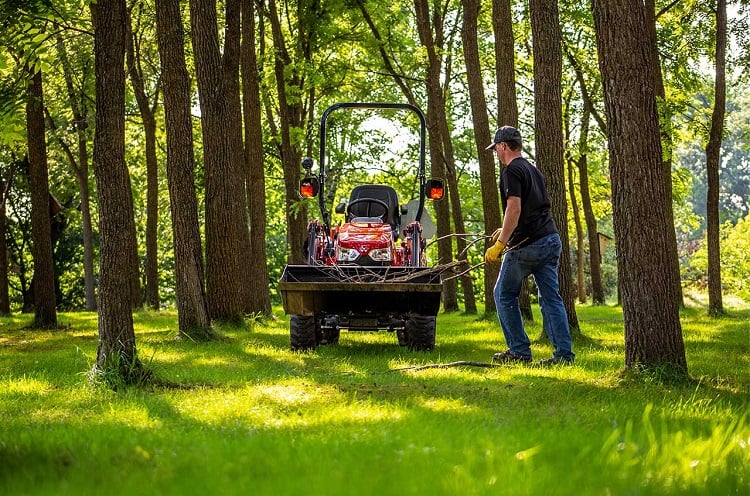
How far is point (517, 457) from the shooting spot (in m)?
4.85

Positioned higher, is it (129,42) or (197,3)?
(129,42)

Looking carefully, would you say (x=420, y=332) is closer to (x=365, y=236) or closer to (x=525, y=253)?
(x=365, y=236)

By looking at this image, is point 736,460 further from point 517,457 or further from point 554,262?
point 554,262

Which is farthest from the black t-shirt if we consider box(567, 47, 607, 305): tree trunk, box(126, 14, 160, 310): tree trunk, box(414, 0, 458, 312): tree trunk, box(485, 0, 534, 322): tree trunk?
box(567, 47, 607, 305): tree trunk

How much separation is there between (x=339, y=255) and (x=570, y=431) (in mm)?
7085

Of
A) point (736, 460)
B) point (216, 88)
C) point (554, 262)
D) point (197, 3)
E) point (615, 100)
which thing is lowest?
point (736, 460)

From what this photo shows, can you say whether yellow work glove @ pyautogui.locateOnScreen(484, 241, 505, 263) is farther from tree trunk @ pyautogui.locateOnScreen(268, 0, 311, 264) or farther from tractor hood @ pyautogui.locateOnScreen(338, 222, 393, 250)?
tree trunk @ pyautogui.locateOnScreen(268, 0, 311, 264)

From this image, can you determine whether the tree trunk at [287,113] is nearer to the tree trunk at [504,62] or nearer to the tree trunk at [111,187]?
the tree trunk at [504,62]

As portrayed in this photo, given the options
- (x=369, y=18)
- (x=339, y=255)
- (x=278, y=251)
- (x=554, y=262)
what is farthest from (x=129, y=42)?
(x=278, y=251)

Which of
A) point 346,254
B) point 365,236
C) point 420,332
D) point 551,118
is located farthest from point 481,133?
point 420,332

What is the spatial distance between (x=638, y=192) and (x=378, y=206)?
19.5ft

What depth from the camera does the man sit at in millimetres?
9734

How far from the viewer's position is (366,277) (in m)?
11.2

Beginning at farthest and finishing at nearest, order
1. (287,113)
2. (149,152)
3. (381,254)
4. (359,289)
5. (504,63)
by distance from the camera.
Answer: (149,152)
(287,113)
(504,63)
(381,254)
(359,289)
